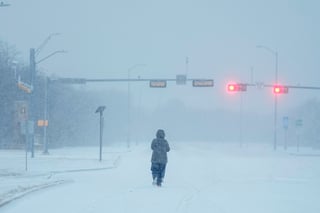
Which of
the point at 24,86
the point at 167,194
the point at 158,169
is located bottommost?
the point at 167,194

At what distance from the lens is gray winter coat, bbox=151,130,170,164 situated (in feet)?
70.6

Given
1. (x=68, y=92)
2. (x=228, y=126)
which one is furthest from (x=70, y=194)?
(x=228, y=126)

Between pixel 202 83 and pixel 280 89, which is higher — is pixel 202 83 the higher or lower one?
the higher one

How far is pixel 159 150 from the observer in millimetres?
21641

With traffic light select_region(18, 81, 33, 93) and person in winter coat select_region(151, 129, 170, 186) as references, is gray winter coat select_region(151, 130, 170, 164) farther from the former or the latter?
traffic light select_region(18, 81, 33, 93)

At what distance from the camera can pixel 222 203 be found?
16625 mm

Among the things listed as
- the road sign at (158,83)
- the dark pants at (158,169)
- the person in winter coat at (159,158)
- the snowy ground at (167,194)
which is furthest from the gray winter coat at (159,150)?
the road sign at (158,83)

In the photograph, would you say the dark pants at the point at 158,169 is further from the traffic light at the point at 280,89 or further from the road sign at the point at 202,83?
the traffic light at the point at 280,89

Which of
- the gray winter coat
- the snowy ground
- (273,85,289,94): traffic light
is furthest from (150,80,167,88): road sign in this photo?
the gray winter coat

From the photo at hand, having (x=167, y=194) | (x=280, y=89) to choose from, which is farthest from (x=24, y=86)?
(x=167, y=194)

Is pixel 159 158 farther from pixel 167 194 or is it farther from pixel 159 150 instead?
pixel 167 194

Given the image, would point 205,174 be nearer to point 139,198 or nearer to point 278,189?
point 278,189

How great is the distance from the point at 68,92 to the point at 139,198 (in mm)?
82006

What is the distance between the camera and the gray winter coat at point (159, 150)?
21.5m
